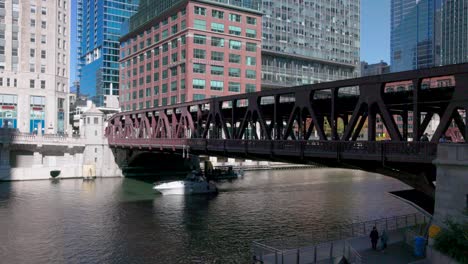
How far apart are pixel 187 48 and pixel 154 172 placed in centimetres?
3718

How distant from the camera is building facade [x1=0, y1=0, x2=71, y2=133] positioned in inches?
4173

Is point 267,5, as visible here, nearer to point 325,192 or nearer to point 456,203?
point 325,192

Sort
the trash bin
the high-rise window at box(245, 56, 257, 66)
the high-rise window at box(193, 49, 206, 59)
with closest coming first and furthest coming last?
the trash bin → the high-rise window at box(193, 49, 206, 59) → the high-rise window at box(245, 56, 257, 66)

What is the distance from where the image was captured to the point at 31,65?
4296 inches

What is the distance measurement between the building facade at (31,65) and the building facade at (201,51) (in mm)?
30763

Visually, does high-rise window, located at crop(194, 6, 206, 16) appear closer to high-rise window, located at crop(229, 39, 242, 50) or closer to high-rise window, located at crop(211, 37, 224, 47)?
high-rise window, located at crop(211, 37, 224, 47)

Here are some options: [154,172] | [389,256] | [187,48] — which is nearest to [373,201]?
[389,256]

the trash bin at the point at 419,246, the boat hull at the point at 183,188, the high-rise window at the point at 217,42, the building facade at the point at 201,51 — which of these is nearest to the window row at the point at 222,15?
the building facade at the point at 201,51

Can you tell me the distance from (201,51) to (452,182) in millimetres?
102926

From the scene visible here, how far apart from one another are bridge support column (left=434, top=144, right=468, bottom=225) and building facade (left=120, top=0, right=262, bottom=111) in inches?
3818

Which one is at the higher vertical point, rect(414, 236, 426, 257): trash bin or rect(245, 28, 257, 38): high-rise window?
rect(245, 28, 257, 38): high-rise window

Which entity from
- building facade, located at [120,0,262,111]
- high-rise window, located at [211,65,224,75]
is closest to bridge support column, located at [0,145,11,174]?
building facade, located at [120,0,262,111]

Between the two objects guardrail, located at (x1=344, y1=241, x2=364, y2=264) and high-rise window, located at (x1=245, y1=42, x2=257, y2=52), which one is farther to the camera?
high-rise window, located at (x1=245, y1=42, x2=257, y2=52)

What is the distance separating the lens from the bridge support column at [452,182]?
86.8 ft
